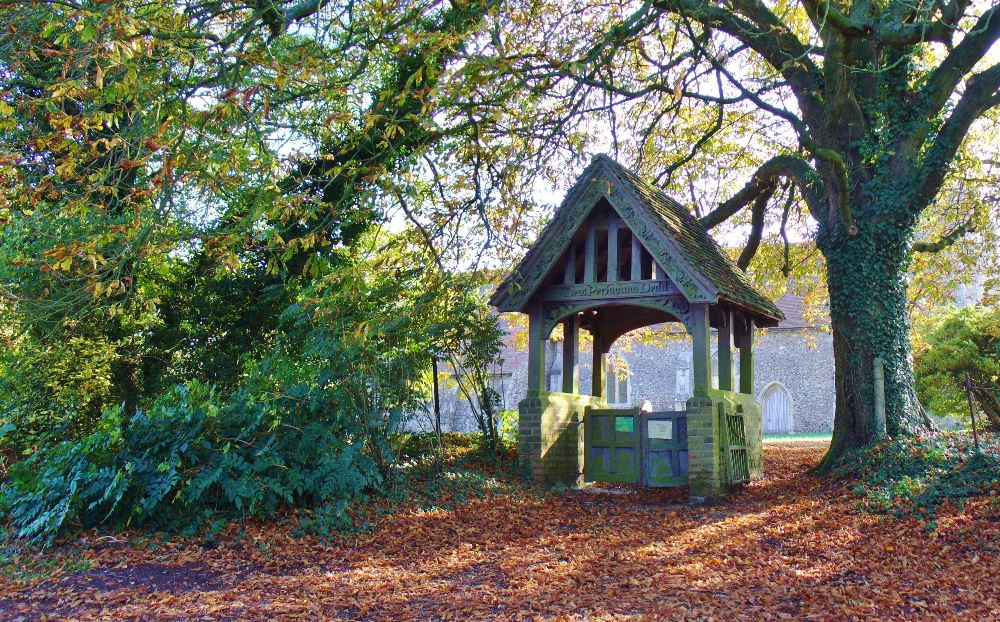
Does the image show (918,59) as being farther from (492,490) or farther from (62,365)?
(62,365)

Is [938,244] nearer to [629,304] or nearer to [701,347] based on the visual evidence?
[701,347]

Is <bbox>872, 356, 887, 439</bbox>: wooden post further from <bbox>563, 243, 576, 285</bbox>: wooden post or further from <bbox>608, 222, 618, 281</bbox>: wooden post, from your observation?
Result: <bbox>563, 243, 576, 285</bbox>: wooden post

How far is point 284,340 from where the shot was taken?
42.7 ft

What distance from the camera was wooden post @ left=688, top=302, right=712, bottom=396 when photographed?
11.0 meters

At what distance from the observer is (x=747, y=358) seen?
44.8ft

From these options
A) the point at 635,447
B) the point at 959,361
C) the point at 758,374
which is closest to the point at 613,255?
the point at 635,447

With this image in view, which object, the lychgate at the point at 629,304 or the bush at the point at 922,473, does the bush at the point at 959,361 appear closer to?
the lychgate at the point at 629,304

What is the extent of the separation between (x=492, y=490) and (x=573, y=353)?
3.05 m

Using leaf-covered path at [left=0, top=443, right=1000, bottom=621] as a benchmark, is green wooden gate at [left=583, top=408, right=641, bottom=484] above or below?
above

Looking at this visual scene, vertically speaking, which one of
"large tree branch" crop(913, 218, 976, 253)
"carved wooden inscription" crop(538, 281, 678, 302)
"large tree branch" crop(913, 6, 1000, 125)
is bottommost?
"carved wooden inscription" crop(538, 281, 678, 302)

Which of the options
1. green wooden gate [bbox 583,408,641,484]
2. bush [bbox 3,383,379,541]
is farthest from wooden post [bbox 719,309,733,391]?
bush [bbox 3,383,379,541]

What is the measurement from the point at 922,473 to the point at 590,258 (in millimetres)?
5280

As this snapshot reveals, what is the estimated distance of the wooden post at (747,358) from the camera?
13.5 m

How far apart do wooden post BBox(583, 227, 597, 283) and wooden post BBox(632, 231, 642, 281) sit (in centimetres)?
61
